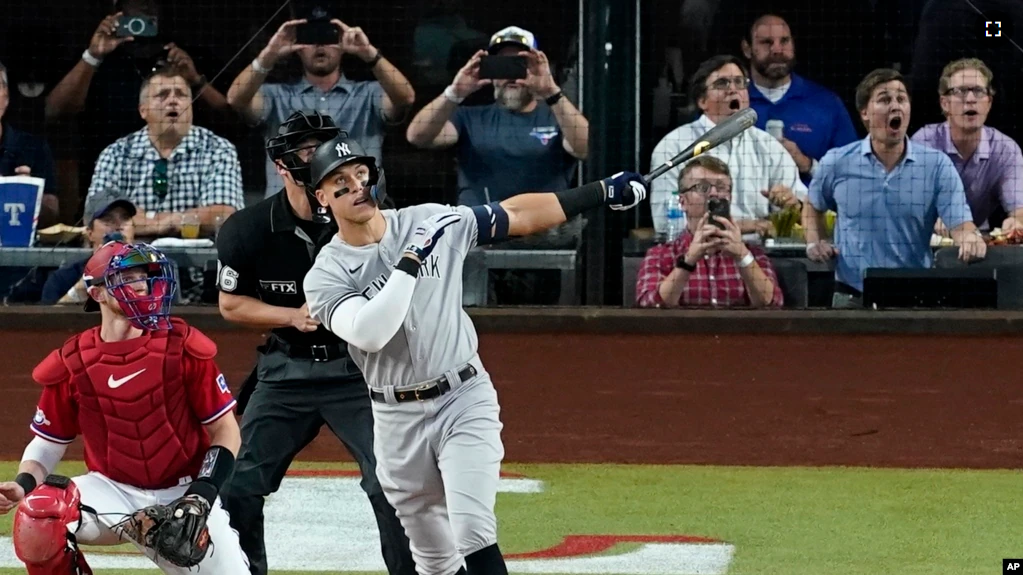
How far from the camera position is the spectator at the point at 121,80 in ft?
27.8

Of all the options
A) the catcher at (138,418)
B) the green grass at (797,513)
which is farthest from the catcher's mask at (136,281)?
the green grass at (797,513)

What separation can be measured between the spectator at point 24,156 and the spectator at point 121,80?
0.58 ft

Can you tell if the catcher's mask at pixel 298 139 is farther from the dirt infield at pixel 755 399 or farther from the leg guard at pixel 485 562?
the dirt infield at pixel 755 399

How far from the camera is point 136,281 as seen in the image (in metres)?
4.61

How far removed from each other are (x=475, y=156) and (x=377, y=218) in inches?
131

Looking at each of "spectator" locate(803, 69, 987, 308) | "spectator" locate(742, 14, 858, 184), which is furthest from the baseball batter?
"spectator" locate(742, 14, 858, 184)

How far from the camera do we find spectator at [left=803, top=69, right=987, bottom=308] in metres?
8.08

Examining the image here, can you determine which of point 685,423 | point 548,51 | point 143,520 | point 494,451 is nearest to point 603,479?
point 685,423

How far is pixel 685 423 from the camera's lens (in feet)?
27.0

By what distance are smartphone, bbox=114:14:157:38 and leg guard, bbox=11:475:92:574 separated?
460 centimetres

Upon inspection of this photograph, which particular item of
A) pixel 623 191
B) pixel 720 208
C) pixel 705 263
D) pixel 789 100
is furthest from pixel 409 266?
pixel 789 100

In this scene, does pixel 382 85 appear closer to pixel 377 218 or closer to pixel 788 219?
pixel 788 219

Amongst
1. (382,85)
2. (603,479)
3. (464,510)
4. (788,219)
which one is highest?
(382,85)

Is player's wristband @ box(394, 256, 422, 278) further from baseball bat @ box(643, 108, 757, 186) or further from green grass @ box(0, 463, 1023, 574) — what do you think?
green grass @ box(0, 463, 1023, 574)
